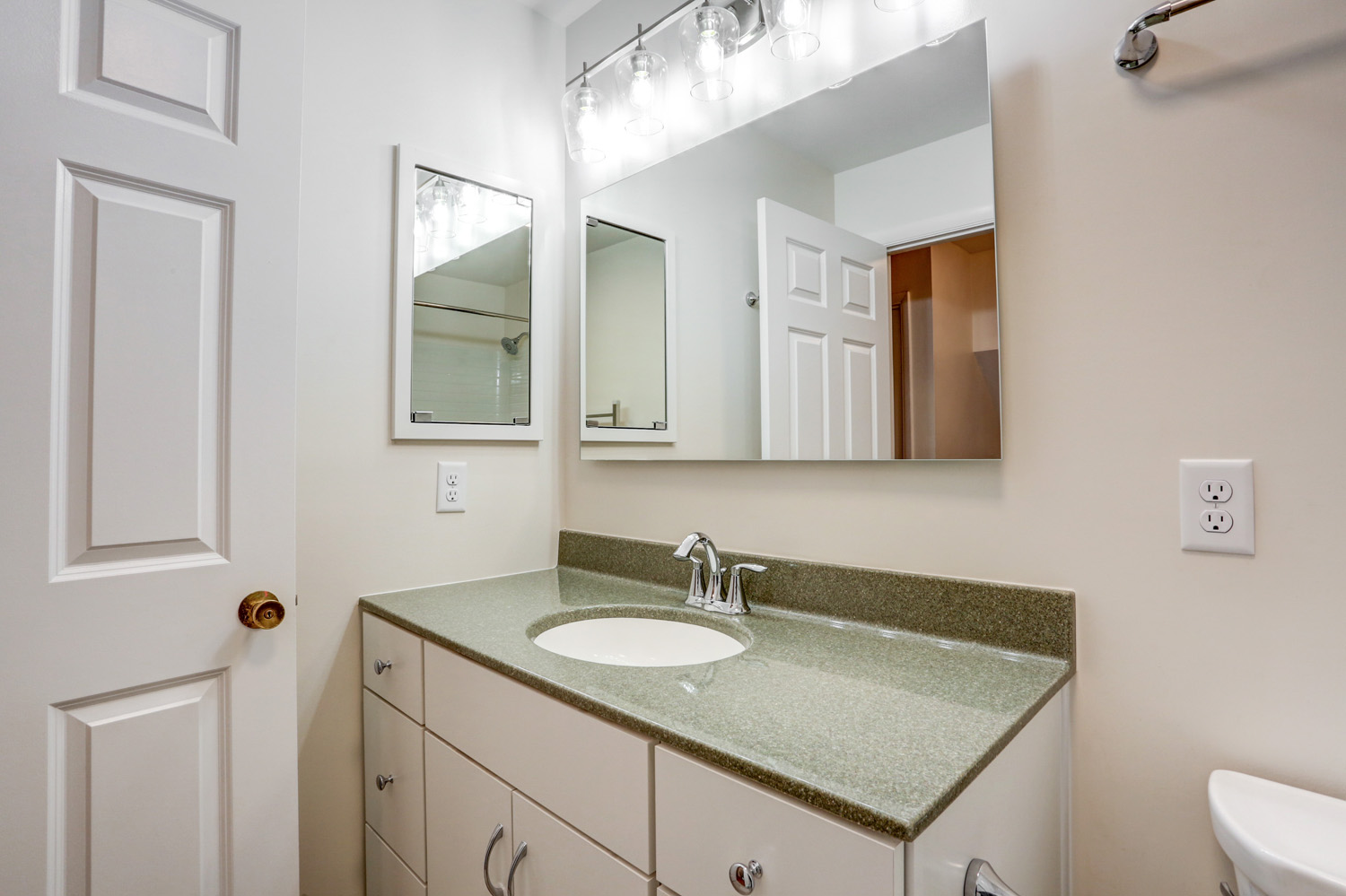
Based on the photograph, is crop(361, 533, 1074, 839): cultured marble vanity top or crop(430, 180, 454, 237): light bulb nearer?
crop(361, 533, 1074, 839): cultured marble vanity top

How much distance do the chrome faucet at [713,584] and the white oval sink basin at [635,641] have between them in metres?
0.07

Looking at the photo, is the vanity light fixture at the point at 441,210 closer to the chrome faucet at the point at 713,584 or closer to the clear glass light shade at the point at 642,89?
the clear glass light shade at the point at 642,89

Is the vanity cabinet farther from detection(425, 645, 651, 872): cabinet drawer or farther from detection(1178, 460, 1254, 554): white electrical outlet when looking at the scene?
detection(1178, 460, 1254, 554): white electrical outlet

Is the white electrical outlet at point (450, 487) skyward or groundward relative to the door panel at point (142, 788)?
skyward

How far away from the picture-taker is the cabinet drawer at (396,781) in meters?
1.22

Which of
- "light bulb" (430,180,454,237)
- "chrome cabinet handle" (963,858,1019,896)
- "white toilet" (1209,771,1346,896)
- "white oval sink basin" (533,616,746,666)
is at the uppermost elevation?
"light bulb" (430,180,454,237)

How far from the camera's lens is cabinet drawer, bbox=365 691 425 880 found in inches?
48.1

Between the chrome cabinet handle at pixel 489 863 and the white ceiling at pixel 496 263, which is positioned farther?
the white ceiling at pixel 496 263

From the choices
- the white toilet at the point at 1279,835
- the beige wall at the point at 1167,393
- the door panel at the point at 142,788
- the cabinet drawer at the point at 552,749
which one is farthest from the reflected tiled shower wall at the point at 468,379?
the white toilet at the point at 1279,835

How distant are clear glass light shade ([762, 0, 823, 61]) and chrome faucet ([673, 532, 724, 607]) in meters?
0.98

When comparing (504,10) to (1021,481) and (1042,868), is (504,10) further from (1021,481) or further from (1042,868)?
(1042,868)

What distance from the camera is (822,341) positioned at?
1.21 metres

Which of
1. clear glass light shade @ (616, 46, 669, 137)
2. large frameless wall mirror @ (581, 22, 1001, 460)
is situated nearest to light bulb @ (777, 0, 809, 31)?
large frameless wall mirror @ (581, 22, 1001, 460)

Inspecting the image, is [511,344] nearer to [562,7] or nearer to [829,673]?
[562,7]
